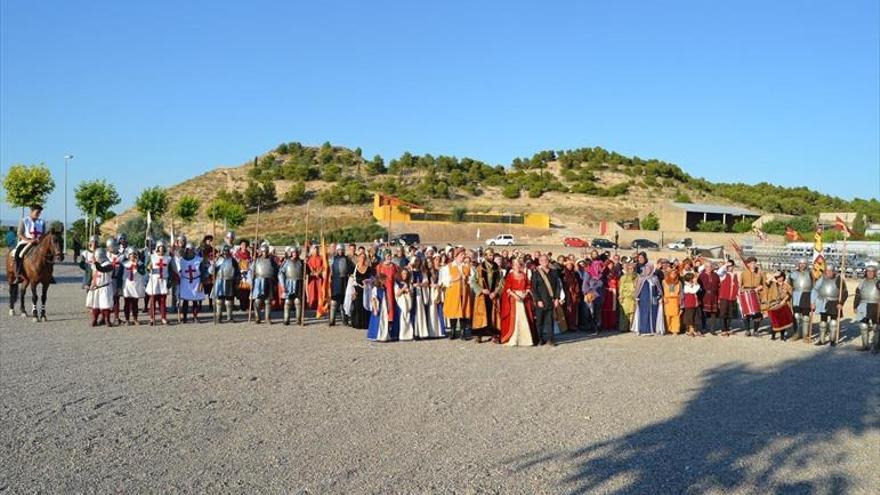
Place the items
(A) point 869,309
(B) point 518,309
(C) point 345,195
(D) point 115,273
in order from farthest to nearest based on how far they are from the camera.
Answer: (C) point 345,195
(D) point 115,273
(A) point 869,309
(B) point 518,309

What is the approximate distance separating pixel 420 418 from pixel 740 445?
3148 millimetres

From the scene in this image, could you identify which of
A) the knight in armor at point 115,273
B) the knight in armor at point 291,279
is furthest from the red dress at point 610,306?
the knight in armor at point 115,273

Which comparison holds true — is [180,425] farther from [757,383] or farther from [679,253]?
[679,253]

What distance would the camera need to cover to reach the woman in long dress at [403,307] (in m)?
14.0

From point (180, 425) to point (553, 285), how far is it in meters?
7.91

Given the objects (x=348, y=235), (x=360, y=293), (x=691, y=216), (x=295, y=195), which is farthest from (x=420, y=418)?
(x=295, y=195)

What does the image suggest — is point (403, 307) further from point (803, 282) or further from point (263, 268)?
point (803, 282)

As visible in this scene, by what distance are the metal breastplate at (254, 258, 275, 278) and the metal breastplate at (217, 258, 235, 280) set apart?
0.47 m

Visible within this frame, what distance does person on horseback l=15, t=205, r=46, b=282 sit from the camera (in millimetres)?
15610

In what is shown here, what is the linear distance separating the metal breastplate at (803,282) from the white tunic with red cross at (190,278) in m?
12.0

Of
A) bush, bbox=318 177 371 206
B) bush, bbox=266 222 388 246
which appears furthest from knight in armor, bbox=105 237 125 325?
bush, bbox=318 177 371 206

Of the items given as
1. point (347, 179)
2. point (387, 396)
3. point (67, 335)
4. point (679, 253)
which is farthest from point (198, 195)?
point (387, 396)

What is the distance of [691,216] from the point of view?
2781 inches

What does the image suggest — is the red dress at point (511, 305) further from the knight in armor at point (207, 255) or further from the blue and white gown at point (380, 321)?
the knight in armor at point (207, 255)
